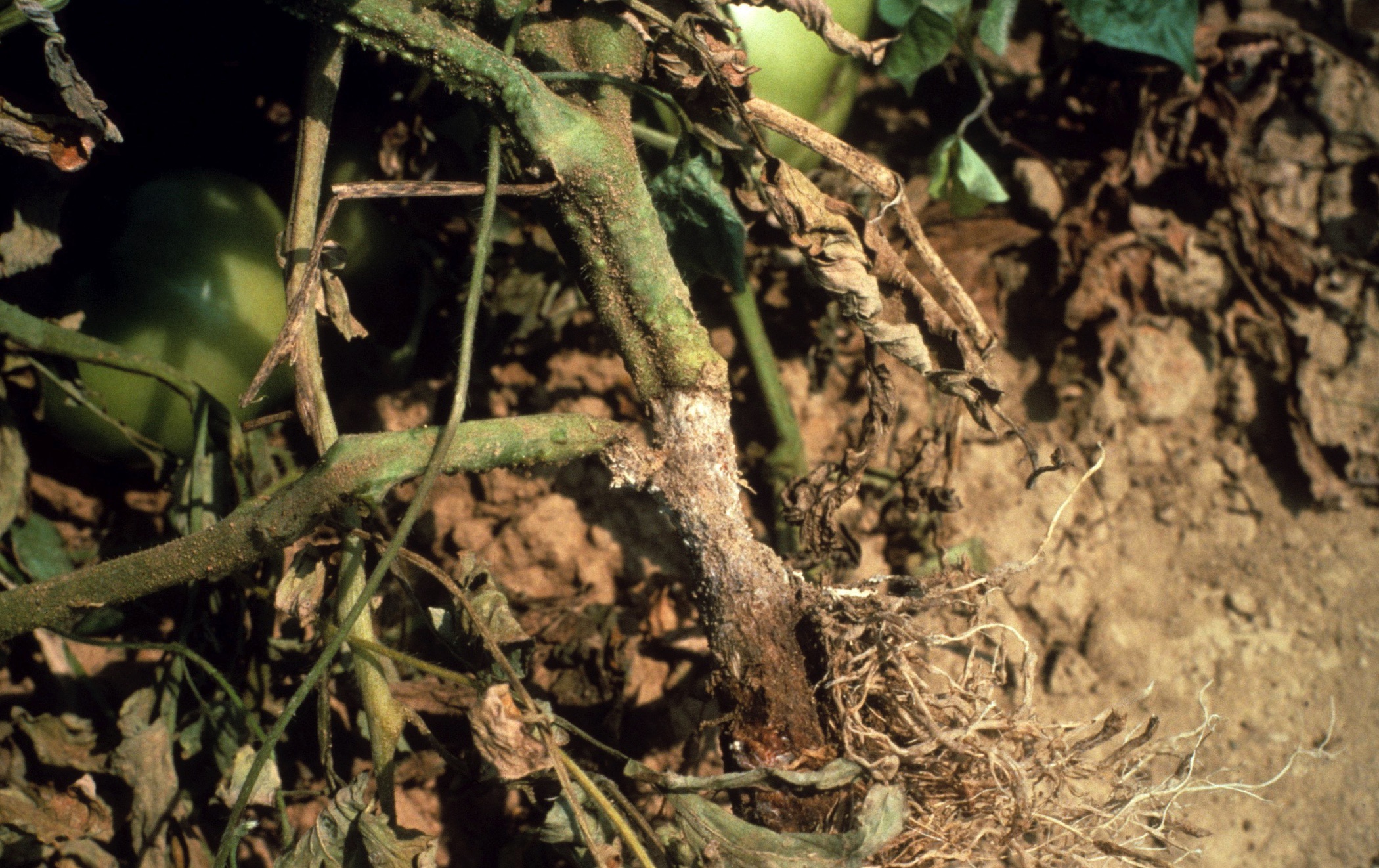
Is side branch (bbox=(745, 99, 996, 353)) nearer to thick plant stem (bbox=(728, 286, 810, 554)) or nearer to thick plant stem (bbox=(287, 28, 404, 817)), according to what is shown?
thick plant stem (bbox=(728, 286, 810, 554))

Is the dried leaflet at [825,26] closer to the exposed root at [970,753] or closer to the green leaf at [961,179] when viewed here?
the green leaf at [961,179]

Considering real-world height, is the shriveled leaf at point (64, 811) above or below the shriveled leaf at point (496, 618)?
below

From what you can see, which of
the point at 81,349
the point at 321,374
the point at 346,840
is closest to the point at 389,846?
the point at 346,840

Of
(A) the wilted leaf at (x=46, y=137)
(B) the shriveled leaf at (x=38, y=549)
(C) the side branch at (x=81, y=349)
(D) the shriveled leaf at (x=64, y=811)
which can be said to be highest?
(A) the wilted leaf at (x=46, y=137)

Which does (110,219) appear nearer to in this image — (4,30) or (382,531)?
(4,30)

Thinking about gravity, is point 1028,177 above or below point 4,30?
below

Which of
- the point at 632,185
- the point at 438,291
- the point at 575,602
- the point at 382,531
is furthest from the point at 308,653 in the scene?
the point at 632,185

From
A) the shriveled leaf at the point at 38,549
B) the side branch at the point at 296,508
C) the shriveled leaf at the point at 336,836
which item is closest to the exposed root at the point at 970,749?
the side branch at the point at 296,508
